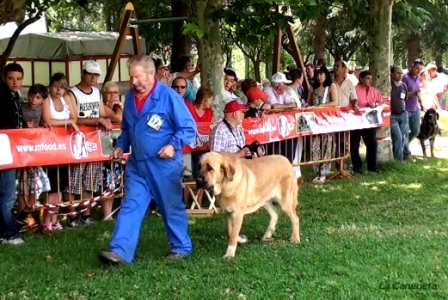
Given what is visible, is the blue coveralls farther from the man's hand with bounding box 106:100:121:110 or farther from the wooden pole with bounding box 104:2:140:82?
the wooden pole with bounding box 104:2:140:82

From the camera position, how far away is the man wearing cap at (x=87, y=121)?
8.95 metres

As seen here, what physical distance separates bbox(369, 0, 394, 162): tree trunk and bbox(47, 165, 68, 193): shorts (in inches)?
279

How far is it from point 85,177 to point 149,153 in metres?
2.49

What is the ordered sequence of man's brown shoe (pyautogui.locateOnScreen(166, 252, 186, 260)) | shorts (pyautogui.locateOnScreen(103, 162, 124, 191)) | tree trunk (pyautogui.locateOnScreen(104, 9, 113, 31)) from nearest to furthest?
1. man's brown shoe (pyautogui.locateOnScreen(166, 252, 186, 260))
2. shorts (pyautogui.locateOnScreen(103, 162, 124, 191))
3. tree trunk (pyautogui.locateOnScreen(104, 9, 113, 31))

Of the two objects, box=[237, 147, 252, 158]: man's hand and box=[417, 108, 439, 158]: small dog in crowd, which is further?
box=[417, 108, 439, 158]: small dog in crowd

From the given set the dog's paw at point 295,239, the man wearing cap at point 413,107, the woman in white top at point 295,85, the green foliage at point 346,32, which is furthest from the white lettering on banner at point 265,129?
the green foliage at point 346,32

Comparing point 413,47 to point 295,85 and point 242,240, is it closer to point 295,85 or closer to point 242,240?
point 295,85

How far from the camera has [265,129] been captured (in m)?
11.1

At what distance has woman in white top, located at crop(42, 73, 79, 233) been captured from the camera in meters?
8.53

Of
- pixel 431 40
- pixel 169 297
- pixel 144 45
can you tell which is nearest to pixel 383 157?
pixel 169 297

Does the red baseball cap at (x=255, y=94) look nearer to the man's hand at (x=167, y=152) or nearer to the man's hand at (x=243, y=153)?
the man's hand at (x=243, y=153)

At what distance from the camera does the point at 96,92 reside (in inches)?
363

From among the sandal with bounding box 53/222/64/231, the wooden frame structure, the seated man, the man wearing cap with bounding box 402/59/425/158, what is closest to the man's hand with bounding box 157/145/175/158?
the sandal with bounding box 53/222/64/231

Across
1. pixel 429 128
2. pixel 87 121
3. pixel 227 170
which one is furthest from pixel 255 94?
pixel 429 128
